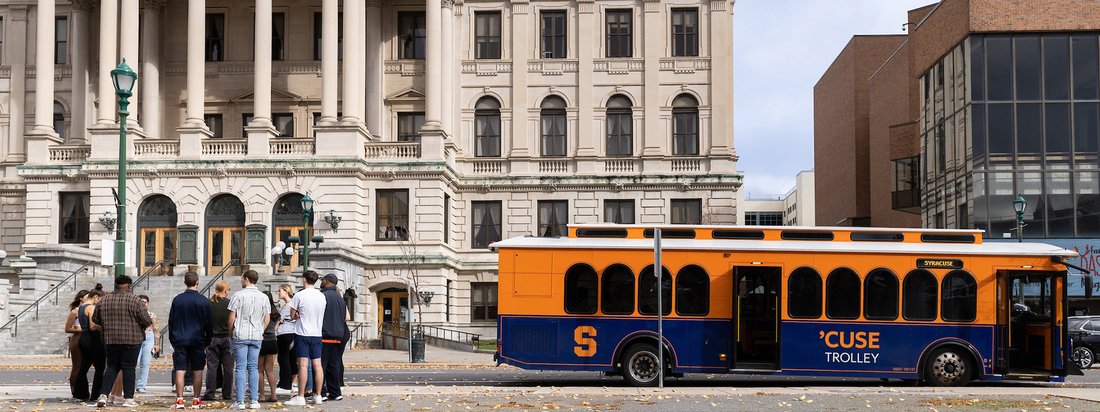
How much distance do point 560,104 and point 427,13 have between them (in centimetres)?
769

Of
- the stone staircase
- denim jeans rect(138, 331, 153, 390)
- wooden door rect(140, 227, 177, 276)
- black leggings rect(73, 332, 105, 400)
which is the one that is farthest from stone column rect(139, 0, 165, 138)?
black leggings rect(73, 332, 105, 400)

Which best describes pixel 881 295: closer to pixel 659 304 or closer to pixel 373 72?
pixel 659 304

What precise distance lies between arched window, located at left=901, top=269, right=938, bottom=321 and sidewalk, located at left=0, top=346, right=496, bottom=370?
13.4 m

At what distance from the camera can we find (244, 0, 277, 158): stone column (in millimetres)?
52156

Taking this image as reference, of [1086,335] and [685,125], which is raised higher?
[685,125]

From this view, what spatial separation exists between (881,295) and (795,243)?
6.01ft

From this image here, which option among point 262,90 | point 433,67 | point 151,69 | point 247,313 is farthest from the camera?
point 151,69

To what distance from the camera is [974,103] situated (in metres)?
52.5

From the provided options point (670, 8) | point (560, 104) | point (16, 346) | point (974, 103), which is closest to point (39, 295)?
point (16, 346)

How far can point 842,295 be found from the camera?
23812mm

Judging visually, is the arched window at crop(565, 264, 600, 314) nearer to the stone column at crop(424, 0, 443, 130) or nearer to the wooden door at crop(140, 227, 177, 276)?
the stone column at crop(424, 0, 443, 130)

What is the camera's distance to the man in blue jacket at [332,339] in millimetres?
18875

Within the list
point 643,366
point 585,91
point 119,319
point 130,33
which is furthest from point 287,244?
point 119,319

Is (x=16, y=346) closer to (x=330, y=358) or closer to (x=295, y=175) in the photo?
(x=295, y=175)
